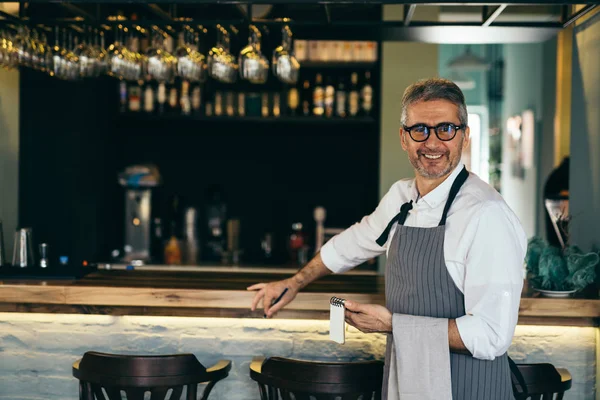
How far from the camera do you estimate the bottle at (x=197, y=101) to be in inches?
216

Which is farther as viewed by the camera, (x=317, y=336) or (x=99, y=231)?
(x=99, y=231)

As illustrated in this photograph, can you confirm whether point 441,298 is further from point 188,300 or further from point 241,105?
point 241,105

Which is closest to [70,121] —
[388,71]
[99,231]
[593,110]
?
[99,231]

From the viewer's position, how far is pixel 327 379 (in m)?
2.28

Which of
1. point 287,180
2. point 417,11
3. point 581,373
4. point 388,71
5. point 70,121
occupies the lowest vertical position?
point 581,373

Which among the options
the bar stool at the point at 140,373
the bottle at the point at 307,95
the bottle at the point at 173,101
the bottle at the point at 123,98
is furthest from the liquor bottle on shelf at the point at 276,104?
the bar stool at the point at 140,373

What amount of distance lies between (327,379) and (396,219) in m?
0.56

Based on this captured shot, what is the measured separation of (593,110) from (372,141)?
274 cm

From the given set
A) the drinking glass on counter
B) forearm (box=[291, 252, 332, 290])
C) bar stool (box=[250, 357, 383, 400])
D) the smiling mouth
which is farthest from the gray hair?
the drinking glass on counter

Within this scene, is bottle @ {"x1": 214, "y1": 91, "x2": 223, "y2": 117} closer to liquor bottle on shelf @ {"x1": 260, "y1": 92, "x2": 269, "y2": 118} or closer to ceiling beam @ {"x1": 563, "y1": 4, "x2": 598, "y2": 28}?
liquor bottle on shelf @ {"x1": 260, "y1": 92, "x2": 269, "y2": 118}

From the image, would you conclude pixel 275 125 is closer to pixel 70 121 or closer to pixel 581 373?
pixel 70 121

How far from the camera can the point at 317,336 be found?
2.94 m

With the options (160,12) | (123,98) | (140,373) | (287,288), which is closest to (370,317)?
(287,288)

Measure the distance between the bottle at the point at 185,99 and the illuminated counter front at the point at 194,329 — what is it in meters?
2.52
